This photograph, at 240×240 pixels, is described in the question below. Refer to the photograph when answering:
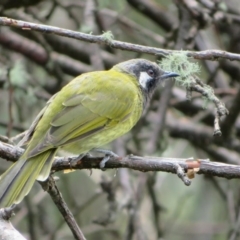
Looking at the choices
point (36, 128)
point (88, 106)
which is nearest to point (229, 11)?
point (88, 106)

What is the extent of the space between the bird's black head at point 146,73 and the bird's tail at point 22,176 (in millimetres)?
1308

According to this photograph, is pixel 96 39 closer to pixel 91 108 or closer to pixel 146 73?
pixel 91 108

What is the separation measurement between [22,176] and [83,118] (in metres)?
0.81

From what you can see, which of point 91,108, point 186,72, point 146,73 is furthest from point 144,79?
point 186,72

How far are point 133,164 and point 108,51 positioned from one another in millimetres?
3606

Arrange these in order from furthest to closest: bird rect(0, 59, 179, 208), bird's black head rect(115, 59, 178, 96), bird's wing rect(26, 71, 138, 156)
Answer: bird's black head rect(115, 59, 178, 96)
bird's wing rect(26, 71, 138, 156)
bird rect(0, 59, 179, 208)

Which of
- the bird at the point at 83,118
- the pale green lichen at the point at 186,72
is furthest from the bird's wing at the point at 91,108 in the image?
the pale green lichen at the point at 186,72

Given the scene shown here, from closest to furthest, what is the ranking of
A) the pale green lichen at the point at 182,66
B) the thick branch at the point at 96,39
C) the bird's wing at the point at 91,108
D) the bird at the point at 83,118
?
1. the thick branch at the point at 96,39
2. the pale green lichen at the point at 182,66
3. the bird at the point at 83,118
4. the bird's wing at the point at 91,108

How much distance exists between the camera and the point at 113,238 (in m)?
6.27

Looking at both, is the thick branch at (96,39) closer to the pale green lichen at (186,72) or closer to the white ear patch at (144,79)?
the pale green lichen at (186,72)

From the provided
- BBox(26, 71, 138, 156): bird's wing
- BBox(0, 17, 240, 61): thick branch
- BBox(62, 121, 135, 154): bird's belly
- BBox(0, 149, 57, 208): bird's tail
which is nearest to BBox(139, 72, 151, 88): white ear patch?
BBox(26, 71, 138, 156): bird's wing

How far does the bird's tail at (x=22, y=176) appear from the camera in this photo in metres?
3.03

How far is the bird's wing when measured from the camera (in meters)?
3.71

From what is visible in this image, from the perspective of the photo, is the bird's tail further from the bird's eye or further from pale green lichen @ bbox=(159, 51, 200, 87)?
the bird's eye
